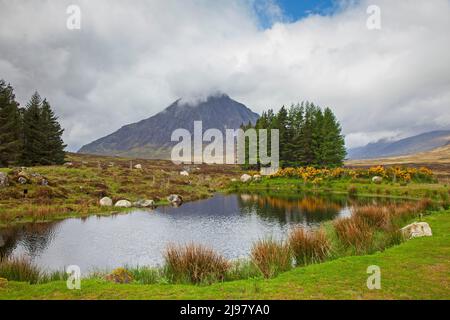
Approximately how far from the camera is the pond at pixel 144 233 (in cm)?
1706

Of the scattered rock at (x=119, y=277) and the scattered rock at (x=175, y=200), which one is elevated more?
the scattered rock at (x=119, y=277)

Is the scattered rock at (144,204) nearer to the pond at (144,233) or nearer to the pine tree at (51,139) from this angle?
the pond at (144,233)

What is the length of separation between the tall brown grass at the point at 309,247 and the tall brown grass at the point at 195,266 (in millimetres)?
3193

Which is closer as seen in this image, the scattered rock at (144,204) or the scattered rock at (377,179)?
the scattered rock at (144,204)

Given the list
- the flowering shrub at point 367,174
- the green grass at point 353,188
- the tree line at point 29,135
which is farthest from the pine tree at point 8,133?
the flowering shrub at point 367,174

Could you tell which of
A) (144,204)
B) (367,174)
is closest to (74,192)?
(144,204)

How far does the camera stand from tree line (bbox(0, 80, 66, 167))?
51469 millimetres

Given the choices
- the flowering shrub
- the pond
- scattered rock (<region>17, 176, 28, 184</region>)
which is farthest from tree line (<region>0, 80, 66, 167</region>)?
the flowering shrub

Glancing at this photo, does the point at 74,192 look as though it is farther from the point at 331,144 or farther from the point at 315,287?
the point at 331,144

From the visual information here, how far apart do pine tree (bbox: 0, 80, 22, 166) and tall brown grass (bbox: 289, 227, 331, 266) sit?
51.4 meters

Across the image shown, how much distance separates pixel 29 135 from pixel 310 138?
55.6 metres

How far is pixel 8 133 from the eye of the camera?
5009 centimetres

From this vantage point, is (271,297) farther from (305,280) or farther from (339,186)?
(339,186)
